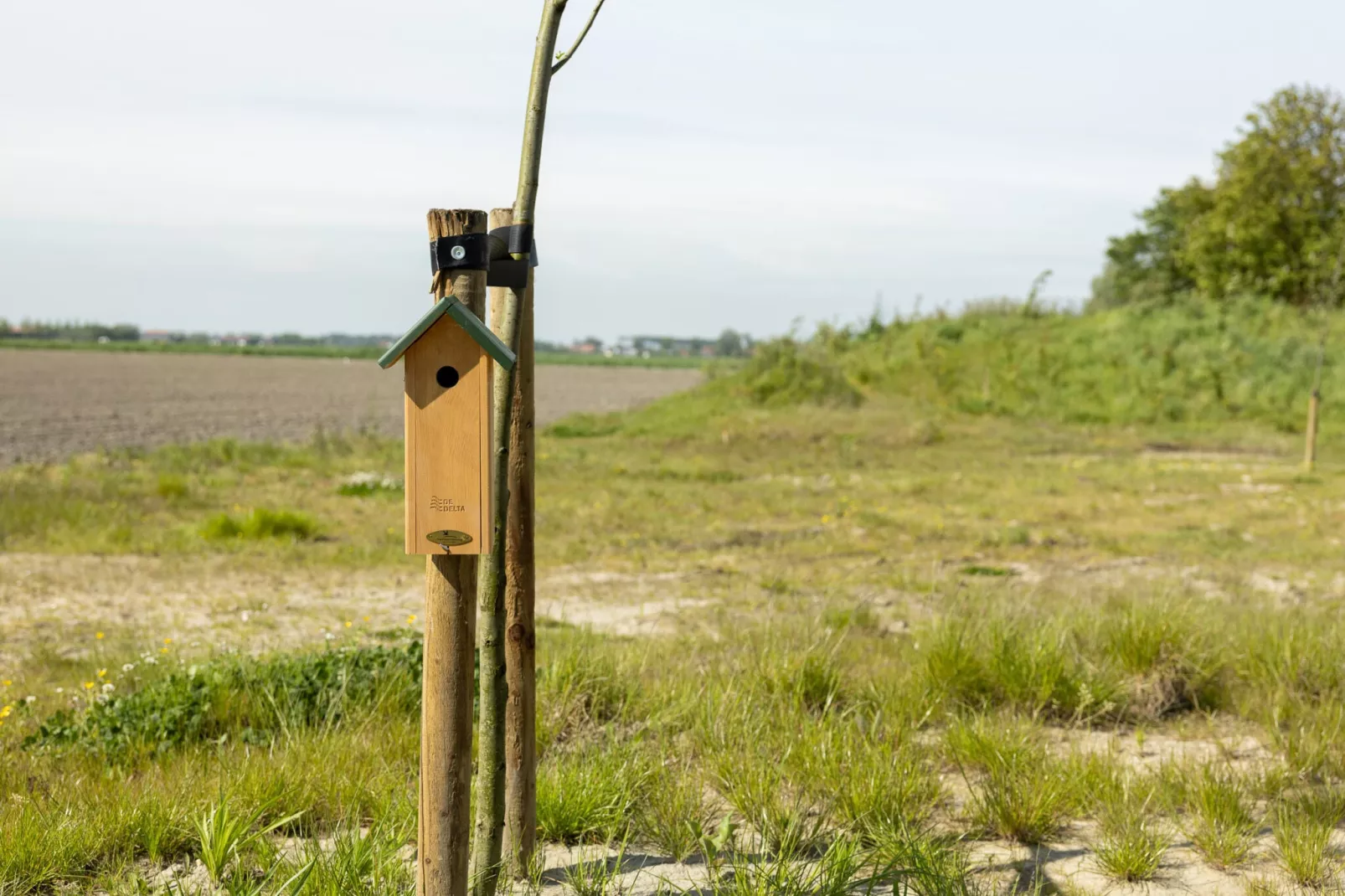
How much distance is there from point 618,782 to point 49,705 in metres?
3.05

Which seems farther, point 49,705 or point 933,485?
point 933,485

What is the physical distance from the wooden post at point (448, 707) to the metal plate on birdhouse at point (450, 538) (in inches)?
1.6

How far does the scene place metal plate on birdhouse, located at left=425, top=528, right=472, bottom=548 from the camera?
2.81m

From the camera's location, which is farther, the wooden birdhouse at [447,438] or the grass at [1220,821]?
the grass at [1220,821]

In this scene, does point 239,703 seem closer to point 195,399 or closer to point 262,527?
point 262,527

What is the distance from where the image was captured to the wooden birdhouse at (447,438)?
2820 millimetres

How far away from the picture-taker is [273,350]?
103m

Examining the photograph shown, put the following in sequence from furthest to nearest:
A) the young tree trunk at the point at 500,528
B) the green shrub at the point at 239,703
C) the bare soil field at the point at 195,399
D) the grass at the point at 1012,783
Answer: the bare soil field at the point at 195,399
the green shrub at the point at 239,703
the grass at the point at 1012,783
the young tree trunk at the point at 500,528

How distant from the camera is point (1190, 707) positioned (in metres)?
5.58

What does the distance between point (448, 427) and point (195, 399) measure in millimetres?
42940

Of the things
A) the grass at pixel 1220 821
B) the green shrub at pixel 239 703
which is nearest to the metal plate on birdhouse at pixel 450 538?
the green shrub at pixel 239 703

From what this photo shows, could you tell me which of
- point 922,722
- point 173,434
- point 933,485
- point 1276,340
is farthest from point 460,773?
point 1276,340

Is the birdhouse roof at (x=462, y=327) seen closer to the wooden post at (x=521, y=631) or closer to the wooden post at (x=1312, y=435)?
the wooden post at (x=521, y=631)

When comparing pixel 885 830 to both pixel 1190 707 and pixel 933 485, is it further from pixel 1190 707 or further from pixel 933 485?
pixel 933 485
